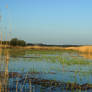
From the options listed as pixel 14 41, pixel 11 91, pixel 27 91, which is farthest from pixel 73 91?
pixel 14 41

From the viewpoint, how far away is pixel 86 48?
26812mm

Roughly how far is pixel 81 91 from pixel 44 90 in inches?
41.9

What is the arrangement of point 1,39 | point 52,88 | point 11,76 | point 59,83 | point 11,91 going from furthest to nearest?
1. point 11,76
2. point 59,83
3. point 52,88
4. point 11,91
5. point 1,39

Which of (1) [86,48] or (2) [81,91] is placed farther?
(1) [86,48]

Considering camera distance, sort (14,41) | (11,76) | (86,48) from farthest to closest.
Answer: (14,41) → (86,48) → (11,76)

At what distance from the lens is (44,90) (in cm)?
486

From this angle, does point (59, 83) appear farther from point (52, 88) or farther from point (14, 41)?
point (14, 41)

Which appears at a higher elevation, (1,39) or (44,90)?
(1,39)

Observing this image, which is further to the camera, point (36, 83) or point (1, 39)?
point (36, 83)

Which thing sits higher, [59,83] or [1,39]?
[1,39]

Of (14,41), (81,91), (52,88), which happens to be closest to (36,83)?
(52,88)

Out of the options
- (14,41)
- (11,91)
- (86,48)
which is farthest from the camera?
(14,41)

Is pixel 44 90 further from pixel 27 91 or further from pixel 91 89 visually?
pixel 91 89

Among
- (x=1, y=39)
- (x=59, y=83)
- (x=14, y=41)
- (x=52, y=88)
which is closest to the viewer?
(x=1, y=39)
